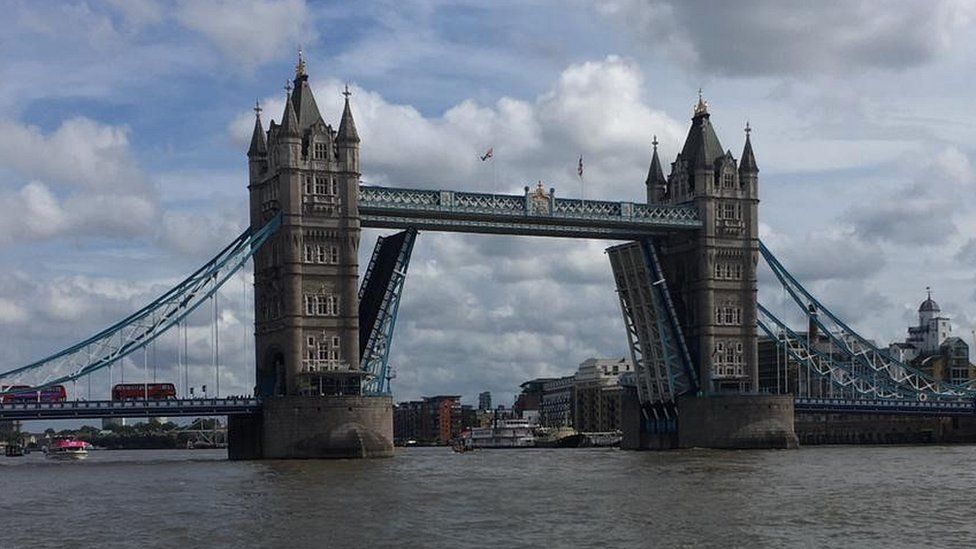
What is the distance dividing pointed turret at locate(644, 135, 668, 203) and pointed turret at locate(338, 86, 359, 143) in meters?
40.2

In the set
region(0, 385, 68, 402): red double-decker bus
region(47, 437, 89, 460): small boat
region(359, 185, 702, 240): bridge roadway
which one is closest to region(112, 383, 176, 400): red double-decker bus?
region(0, 385, 68, 402): red double-decker bus

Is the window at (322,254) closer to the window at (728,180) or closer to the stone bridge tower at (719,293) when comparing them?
the stone bridge tower at (719,293)

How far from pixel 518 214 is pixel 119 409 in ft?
129

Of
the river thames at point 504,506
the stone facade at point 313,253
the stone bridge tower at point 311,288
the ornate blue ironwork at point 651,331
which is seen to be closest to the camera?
Answer: the river thames at point 504,506

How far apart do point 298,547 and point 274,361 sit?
73928 mm

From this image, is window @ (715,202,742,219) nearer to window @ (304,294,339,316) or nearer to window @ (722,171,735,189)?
window @ (722,171,735,189)

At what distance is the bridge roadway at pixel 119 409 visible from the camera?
118625 mm

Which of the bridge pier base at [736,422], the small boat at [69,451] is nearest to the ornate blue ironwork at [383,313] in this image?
the bridge pier base at [736,422]

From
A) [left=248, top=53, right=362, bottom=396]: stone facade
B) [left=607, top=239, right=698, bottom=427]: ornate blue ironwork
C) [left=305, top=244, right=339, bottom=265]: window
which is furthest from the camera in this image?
[left=607, top=239, right=698, bottom=427]: ornate blue ironwork

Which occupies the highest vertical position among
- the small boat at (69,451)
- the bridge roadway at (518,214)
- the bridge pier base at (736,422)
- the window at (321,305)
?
the bridge roadway at (518,214)

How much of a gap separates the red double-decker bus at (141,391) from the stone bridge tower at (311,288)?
23.1 ft

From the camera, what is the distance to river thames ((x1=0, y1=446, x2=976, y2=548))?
6062 centimetres

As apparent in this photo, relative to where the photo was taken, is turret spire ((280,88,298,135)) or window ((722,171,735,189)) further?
window ((722,171,735,189))

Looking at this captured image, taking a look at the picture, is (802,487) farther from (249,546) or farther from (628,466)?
(249,546)
